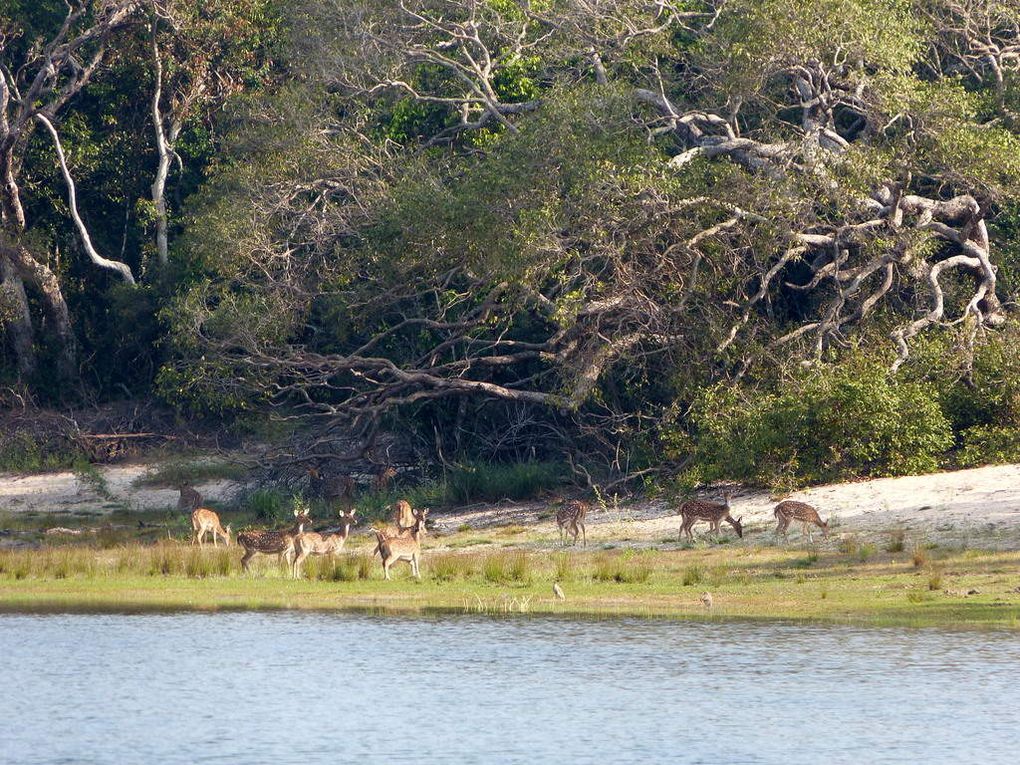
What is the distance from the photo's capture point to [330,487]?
26.2 meters

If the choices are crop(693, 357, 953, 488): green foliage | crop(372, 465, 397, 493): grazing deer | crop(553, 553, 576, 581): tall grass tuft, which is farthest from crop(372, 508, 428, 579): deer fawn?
crop(372, 465, 397, 493): grazing deer

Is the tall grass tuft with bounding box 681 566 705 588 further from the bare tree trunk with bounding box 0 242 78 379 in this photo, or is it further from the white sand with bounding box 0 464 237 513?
the bare tree trunk with bounding box 0 242 78 379

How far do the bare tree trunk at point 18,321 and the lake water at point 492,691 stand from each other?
59.5 ft

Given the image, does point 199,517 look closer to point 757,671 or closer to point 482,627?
point 482,627

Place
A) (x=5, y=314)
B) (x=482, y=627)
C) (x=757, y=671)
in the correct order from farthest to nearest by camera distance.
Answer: (x=5, y=314), (x=482, y=627), (x=757, y=671)

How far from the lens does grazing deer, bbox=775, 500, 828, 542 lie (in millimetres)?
18922

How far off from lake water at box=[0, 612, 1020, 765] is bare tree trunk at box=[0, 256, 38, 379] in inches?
715

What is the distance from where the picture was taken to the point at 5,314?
3341 centimetres

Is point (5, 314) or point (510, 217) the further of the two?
point (5, 314)

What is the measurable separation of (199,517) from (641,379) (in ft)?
23.7

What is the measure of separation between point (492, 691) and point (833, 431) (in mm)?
9110

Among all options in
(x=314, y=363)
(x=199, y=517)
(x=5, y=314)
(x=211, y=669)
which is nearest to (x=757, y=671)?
(x=211, y=669)

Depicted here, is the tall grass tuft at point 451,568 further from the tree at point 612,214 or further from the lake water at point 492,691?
the tree at point 612,214

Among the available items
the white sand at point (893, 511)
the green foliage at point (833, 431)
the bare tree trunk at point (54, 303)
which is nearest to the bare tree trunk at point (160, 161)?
the bare tree trunk at point (54, 303)
